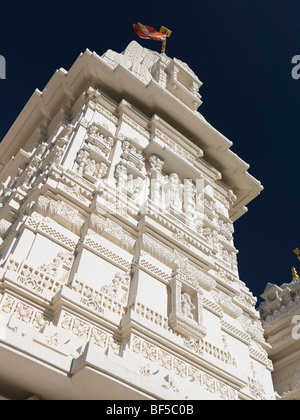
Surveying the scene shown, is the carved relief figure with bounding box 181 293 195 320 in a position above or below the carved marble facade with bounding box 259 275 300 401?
below

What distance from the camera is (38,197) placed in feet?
23.7

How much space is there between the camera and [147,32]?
54.9ft

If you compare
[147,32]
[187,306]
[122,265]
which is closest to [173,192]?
[122,265]

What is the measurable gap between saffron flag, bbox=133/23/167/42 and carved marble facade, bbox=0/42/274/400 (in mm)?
6056

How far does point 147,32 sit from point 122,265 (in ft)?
41.4

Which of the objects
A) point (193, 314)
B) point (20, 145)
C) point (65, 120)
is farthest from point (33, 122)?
point (193, 314)

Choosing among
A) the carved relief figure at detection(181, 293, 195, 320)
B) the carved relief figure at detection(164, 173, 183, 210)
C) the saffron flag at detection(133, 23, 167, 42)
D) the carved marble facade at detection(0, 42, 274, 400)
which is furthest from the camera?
the saffron flag at detection(133, 23, 167, 42)

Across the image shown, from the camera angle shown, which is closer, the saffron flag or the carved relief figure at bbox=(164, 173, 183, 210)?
the carved relief figure at bbox=(164, 173, 183, 210)

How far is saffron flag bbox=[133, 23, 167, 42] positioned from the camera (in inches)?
647

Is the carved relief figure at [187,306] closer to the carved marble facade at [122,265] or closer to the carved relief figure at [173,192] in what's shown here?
the carved marble facade at [122,265]

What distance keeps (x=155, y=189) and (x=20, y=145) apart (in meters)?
6.07

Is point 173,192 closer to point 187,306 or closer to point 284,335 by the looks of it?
point 187,306

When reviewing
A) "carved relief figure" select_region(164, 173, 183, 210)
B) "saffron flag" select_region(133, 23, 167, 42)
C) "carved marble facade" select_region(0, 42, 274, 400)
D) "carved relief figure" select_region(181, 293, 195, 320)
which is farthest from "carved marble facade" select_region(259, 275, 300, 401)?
"saffron flag" select_region(133, 23, 167, 42)

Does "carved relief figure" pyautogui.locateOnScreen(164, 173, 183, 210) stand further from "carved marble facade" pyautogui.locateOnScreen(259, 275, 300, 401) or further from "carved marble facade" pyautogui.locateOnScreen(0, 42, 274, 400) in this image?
"carved marble facade" pyautogui.locateOnScreen(259, 275, 300, 401)
